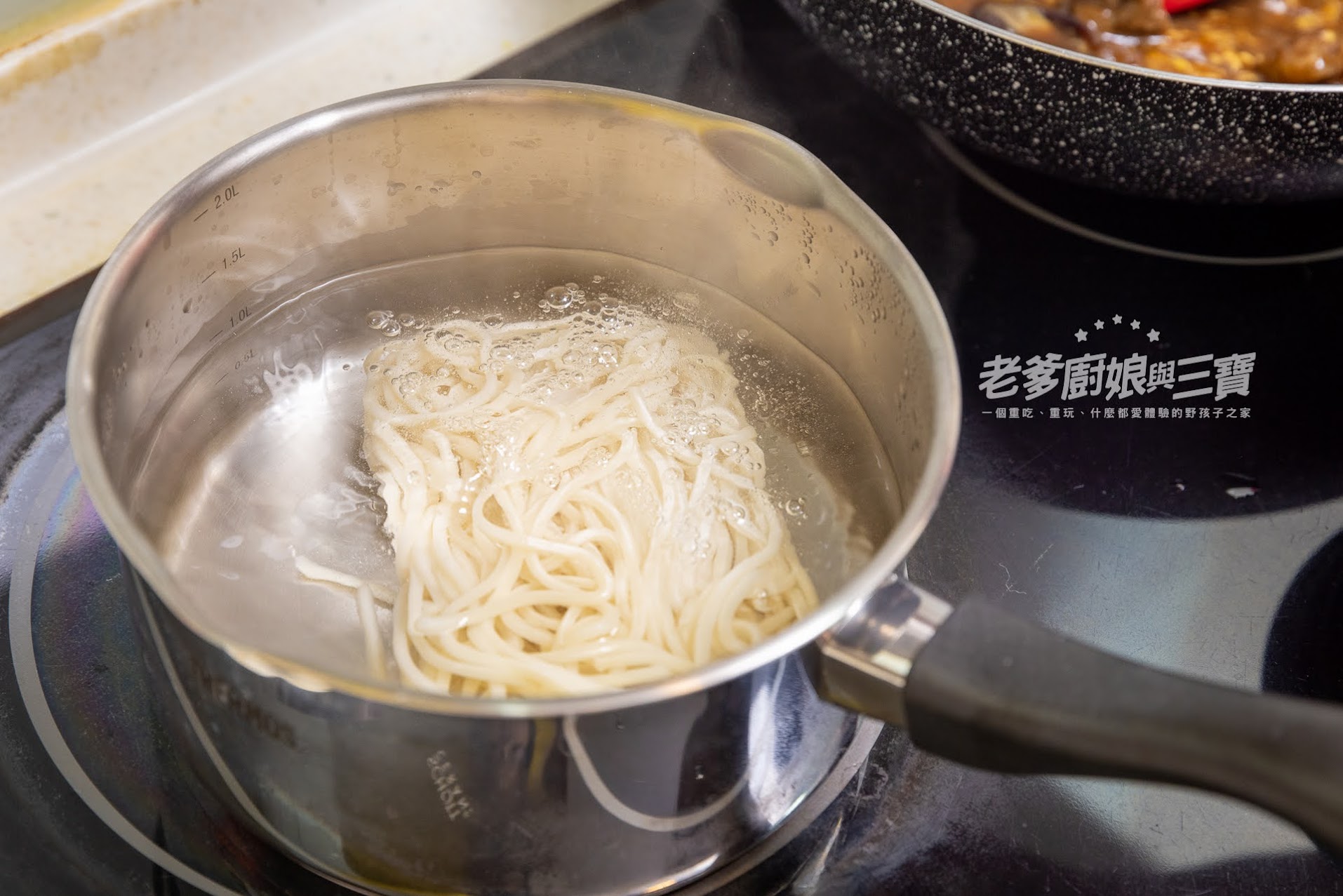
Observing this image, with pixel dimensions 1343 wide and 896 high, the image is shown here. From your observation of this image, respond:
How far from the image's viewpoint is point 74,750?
73cm

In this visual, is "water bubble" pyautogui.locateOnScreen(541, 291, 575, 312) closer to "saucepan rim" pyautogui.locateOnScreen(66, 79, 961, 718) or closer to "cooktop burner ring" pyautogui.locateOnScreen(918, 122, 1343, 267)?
"saucepan rim" pyautogui.locateOnScreen(66, 79, 961, 718)

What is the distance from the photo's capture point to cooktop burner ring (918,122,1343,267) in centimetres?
102

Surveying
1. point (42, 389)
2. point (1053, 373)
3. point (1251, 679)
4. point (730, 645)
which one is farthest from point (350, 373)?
point (1251, 679)

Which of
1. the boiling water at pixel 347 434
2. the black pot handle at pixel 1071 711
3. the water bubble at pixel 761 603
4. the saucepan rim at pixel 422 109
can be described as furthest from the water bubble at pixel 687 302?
the black pot handle at pixel 1071 711

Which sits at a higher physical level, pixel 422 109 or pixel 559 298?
pixel 422 109

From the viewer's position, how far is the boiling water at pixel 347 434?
76 centimetres

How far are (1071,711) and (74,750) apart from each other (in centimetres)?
56

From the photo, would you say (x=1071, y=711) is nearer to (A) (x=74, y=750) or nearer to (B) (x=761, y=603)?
(B) (x=761, y=603)

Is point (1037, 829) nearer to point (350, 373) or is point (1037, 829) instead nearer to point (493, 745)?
point (493, 745)

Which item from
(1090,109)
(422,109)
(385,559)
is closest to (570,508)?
(385,559)

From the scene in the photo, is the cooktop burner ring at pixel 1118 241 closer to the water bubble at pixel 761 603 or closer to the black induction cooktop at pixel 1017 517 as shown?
the black induction cooktop at pixel 1017 517

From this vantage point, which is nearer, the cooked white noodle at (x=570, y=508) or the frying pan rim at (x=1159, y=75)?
the cooked white noodle at (x=570, y=508)

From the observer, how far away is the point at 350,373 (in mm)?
899

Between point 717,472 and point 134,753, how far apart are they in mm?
388
